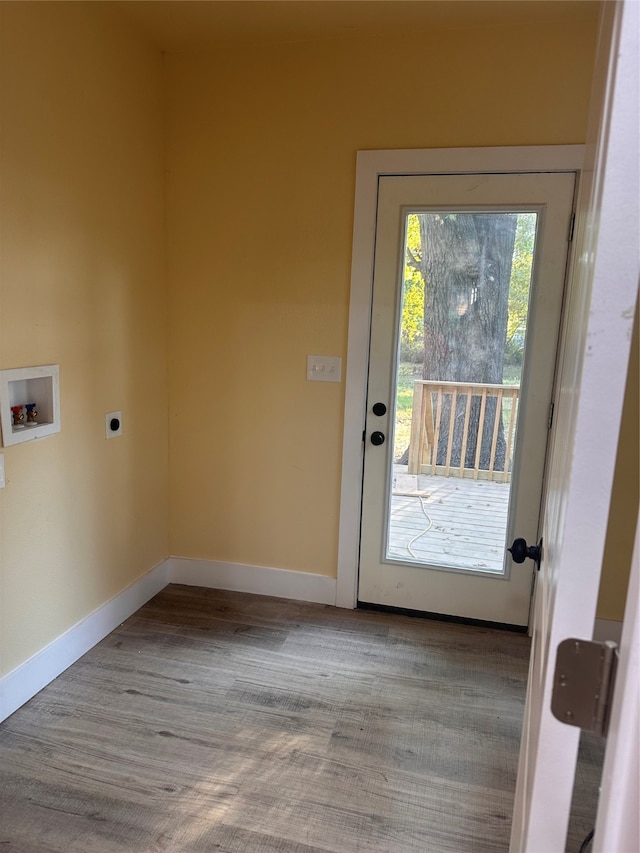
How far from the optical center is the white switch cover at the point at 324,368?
2645 millimetres

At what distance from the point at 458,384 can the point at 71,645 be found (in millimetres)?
1981

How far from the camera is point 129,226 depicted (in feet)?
8.11

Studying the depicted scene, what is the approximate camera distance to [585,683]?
2.02 feet

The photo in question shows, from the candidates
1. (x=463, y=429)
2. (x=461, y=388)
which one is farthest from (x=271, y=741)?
(x=461, y=388)

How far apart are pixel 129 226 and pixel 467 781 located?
8.17ft

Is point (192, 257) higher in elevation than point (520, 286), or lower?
higher

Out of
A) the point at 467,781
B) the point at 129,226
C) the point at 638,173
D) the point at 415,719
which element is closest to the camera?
the point at 638,173

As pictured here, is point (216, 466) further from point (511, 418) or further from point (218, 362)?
point (511, 418)

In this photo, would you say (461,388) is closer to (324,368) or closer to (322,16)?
(324,368)

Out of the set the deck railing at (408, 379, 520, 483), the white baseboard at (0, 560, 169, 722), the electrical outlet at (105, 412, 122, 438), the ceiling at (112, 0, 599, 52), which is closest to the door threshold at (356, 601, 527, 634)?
the deck railing at (408, 379, 520, 483)

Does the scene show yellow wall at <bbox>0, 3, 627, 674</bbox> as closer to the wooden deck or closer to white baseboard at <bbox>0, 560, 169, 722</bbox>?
white baseboard at <bbox>0, 560, 169, 722</bbox>

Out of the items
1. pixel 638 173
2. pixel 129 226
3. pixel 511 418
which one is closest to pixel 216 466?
pixel 129 226

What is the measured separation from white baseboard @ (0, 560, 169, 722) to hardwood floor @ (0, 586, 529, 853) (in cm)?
5

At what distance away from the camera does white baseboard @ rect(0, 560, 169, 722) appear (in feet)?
6.56
